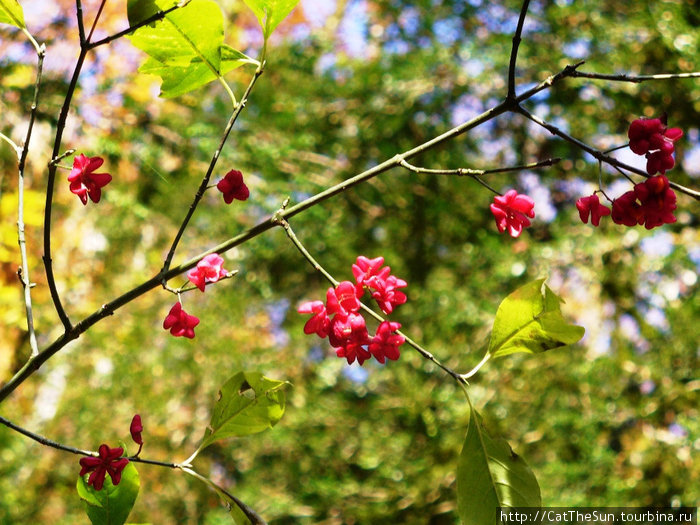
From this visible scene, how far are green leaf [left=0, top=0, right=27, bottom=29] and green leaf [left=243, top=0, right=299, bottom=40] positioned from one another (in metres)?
0.26

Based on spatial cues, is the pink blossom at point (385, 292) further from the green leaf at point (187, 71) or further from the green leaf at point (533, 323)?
the green leaf at point (187, 71)

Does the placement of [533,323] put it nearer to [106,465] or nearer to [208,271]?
[208,271]

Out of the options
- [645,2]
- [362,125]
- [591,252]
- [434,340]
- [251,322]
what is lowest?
[434,340]

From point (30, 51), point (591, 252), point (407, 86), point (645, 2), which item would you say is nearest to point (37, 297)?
point (30, 51)

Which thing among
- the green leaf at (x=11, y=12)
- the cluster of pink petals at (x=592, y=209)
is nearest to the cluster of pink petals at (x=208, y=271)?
the green leaf at (x=11, y=12)

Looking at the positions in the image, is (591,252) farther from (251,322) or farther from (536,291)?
(251,322)

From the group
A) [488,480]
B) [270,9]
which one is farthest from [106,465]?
[270,9]

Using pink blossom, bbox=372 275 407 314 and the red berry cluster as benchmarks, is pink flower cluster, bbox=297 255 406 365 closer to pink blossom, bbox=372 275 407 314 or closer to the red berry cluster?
pink blossom, bbox=372 275 407 314

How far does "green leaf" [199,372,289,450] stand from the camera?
787 millimetres

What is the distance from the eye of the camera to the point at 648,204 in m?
0.77

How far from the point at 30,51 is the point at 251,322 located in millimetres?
3972

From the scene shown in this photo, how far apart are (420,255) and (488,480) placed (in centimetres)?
340

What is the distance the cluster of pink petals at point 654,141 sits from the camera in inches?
30.4

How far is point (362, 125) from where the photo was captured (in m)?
4.06
